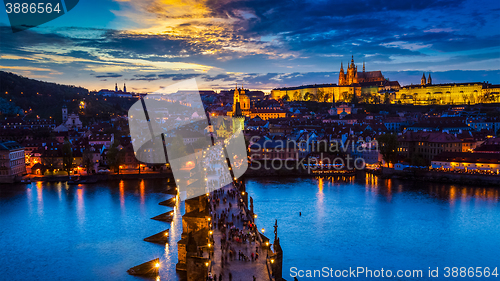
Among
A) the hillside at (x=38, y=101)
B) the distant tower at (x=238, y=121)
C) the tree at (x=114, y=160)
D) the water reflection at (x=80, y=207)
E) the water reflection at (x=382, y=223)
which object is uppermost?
the hillside at (x=38, y=101)

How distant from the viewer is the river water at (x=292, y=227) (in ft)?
28.7

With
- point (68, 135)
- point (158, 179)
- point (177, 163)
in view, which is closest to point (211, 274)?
point (158, 179)

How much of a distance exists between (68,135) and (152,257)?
20.5 metres

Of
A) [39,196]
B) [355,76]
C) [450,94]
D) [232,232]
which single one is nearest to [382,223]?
[232,232]

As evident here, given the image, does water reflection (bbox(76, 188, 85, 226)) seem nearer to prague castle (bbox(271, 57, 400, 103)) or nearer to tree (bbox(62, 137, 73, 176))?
tree (bbox(62, 137, 73, 176))

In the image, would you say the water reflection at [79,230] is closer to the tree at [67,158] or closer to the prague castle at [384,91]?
the tree at [67,158]

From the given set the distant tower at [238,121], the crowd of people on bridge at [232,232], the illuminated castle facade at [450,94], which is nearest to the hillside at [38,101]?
the distant tower at [238,121]

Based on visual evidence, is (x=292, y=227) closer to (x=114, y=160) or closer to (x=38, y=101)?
(x=114, y=160)

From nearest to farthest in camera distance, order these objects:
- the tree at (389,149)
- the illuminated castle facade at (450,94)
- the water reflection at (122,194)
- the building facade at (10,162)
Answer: the water reflection at (122,194), the building facade at (10,162), the tree at (389,149), the illuminated castle facade at (450,94)

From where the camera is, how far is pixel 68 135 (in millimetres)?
26547

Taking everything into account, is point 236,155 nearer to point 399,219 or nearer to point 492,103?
point 399,219

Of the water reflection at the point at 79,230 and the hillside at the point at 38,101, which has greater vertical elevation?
the hillside at the point at 38,101

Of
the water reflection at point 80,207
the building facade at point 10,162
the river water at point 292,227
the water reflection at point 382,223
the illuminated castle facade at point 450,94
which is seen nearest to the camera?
the river water at point 292,227

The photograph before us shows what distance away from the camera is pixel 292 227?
10.9 m
